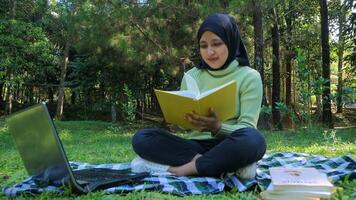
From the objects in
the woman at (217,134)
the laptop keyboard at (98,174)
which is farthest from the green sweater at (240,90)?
the laptop keyboard at (98,174)

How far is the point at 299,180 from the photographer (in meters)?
1.75

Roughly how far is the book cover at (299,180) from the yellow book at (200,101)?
401 millimetres

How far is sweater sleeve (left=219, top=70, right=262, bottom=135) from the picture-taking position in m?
2.33

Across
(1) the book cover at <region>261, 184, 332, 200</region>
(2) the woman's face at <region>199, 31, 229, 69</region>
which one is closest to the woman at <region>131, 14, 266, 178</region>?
(2) the woman's face at <region>199, 31, 229, 69</region>

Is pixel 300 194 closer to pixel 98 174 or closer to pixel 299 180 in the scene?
pixel 299 180

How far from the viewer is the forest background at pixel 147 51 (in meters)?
7.38

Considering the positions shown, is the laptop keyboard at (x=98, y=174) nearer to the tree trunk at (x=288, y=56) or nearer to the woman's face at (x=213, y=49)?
the woman's face at (x=213, y=49)

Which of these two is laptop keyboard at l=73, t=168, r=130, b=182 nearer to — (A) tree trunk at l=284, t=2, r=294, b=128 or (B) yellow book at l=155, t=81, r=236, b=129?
(B) yellow book at l=155, t=81, r=236, b=129

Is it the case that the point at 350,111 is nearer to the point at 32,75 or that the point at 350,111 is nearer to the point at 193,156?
the point at 32,75

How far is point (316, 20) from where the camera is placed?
1404 centimetres

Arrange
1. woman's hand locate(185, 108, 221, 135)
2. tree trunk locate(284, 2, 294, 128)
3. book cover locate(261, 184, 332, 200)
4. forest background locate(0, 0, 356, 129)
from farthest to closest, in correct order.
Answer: tree trunk locate(284, 2, 294, 128)
forest background locate(0, 0, 356, 129)
woman's hand locate(185, 108, 221, 135)
book cover locate(261, 184, 332, 200)

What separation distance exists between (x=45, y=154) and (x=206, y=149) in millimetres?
922

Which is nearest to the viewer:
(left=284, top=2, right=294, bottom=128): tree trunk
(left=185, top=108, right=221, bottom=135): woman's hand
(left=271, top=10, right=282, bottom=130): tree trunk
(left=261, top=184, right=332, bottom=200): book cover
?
(left=261, top=184, right=332, bottom=200): book cover

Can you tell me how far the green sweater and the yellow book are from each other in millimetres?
185
